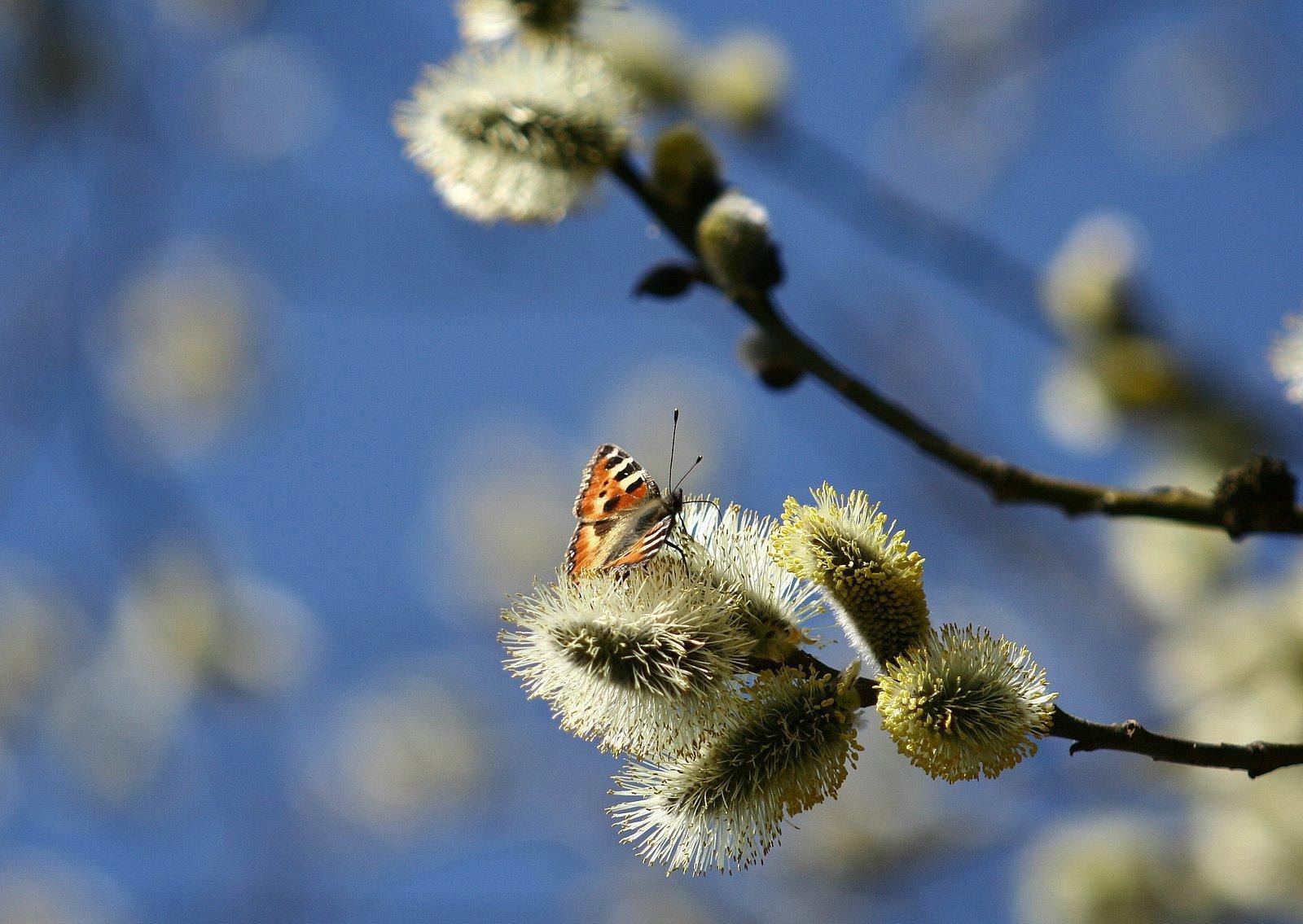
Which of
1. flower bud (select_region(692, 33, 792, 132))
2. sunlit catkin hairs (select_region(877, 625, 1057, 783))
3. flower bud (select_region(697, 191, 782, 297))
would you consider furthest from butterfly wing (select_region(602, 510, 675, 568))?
flower bud (select_region(692, 33, 792, 132))

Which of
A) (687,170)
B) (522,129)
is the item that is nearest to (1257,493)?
(687,170)

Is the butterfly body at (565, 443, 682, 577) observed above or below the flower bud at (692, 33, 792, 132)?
below

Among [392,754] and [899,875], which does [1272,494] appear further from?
[392,754]

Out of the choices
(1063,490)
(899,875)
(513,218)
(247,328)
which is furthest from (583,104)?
(247,328)

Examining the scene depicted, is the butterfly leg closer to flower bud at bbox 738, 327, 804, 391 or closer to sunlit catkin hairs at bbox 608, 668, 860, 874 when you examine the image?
sunlit catkin hairs at bbox 608, 668, 860, 874

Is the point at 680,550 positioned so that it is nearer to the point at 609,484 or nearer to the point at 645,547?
the point at 645,547
